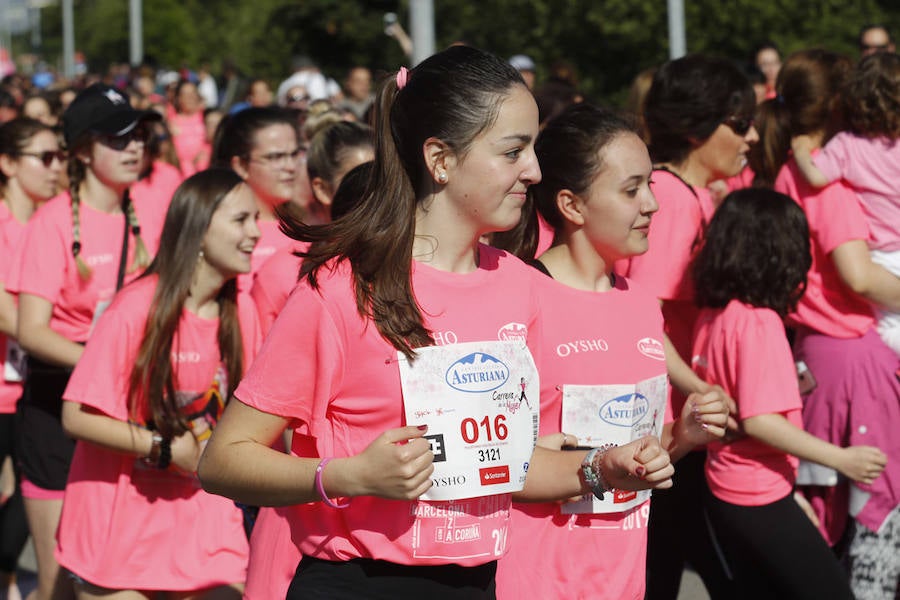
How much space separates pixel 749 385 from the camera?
4.18 meters

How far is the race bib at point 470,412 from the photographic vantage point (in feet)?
8.64

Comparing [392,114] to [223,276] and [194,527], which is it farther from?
[194,527]

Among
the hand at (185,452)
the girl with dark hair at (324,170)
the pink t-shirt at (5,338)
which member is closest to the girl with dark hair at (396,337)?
the hand at (185,452)

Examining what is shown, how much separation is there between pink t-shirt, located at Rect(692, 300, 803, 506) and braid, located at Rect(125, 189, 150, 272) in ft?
7.55

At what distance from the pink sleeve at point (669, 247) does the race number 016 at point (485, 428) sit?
169 centimetres

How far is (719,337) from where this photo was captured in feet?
14.1

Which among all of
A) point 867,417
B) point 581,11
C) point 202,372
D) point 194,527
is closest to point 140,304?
point 202,372

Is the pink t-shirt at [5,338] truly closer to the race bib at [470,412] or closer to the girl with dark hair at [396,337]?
the girl with dark hair at [396,337]

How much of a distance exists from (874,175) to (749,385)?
3.80 feet

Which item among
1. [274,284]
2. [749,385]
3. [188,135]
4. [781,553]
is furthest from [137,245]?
[188,135]

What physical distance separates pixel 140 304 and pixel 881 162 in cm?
278

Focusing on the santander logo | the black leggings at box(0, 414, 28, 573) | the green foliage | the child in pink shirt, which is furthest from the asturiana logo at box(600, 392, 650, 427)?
the black leggings at box(0, 414, 28, 573)

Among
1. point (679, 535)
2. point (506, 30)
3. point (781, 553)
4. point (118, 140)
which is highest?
point (118, 140)

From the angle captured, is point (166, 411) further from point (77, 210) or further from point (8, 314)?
point (8, 314)
